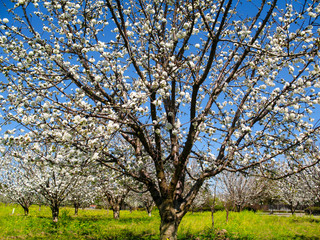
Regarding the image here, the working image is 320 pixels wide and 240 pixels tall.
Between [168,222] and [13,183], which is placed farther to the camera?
[13,183]

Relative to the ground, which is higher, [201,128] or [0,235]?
[201,128]

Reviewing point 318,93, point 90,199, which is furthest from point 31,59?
point 90,199

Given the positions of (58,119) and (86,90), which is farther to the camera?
(86,90)

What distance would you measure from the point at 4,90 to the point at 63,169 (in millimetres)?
2229

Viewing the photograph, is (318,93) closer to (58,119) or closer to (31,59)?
(58,119)

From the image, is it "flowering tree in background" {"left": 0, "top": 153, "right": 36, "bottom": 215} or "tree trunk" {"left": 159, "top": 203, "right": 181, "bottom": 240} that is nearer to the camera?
"tree trunk" {"left": 159, "top": 203, "right": 181, "bottom": 240}

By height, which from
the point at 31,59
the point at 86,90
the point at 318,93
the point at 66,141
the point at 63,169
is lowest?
the point at 63,169

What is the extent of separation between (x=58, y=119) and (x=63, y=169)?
1161 millimetres

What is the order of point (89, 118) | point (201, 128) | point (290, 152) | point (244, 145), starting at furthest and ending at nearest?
point (244, 145), point (290, 152), point (201, 128), point (89, 118)

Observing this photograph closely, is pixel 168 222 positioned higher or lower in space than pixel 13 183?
lower

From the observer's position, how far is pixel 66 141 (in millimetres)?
4070

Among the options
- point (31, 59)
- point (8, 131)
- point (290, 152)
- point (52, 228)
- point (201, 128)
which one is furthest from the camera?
point (52, 228)

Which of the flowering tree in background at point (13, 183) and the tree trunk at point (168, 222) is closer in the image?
the tree trunk at point (168, 222)

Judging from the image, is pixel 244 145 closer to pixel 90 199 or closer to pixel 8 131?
pixel 8 131
